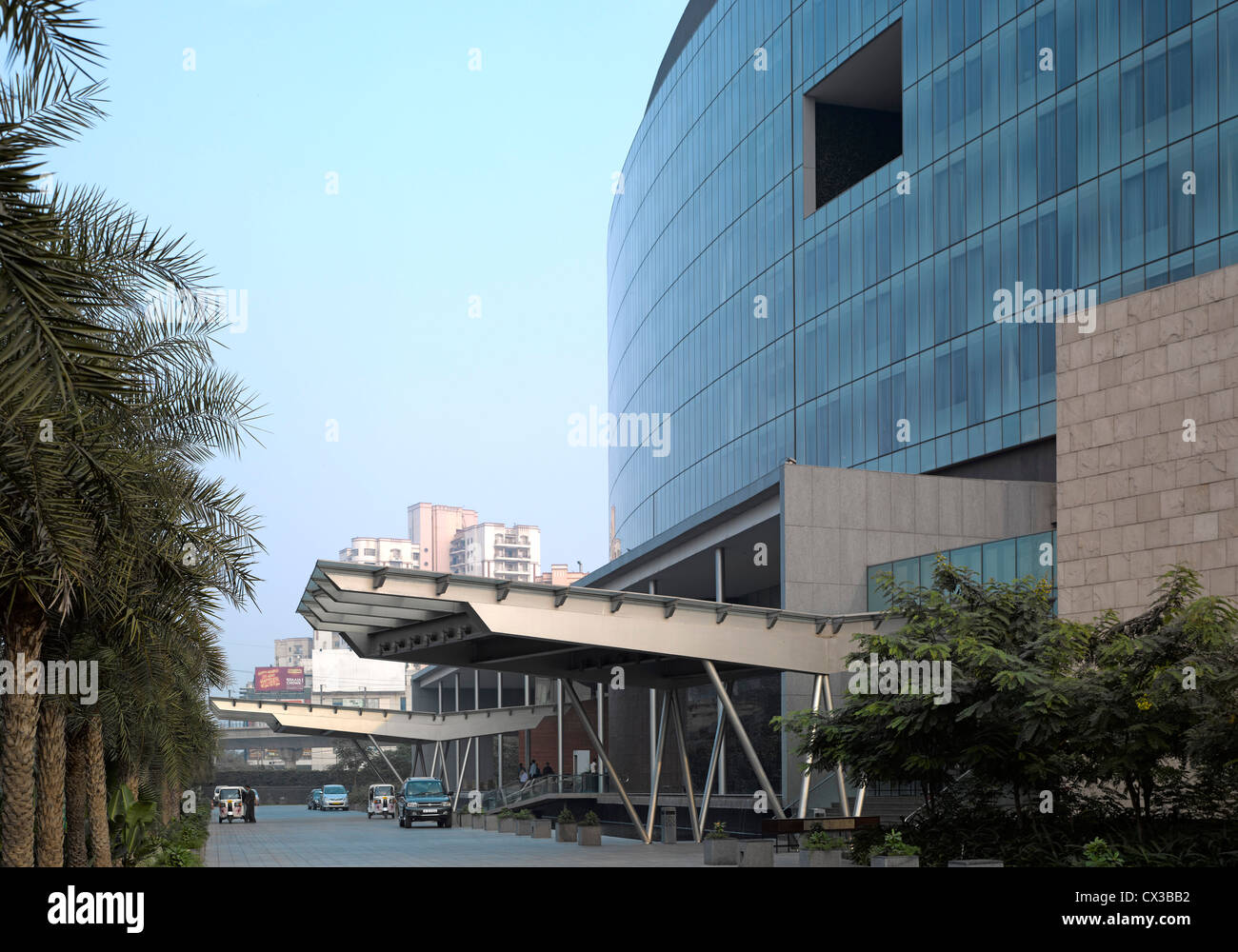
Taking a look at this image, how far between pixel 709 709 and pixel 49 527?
45045mm

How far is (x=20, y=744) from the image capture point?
1565cm

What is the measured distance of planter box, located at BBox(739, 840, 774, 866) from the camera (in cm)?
2622

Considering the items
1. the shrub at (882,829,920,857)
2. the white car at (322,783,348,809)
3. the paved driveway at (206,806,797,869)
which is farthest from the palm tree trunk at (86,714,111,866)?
the white car at (322,783,348,809)

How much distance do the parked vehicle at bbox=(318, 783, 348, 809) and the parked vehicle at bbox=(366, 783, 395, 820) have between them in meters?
18.8

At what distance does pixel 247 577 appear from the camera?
17609 millimetres

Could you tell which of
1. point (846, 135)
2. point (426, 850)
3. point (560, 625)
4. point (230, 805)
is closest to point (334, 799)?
point (230, 805)

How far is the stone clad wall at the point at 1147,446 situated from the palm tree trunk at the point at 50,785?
18.9 meters

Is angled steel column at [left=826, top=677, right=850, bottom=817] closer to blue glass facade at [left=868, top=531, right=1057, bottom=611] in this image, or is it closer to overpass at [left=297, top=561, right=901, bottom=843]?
overpass at [left=297, top=561, right=901, bottom=843]

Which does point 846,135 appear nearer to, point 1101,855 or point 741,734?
point 741,734

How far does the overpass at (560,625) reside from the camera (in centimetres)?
2739

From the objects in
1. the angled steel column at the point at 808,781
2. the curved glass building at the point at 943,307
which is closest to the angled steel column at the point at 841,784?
the angled steel column at the point at 808,781

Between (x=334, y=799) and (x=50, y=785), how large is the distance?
7927 cm
